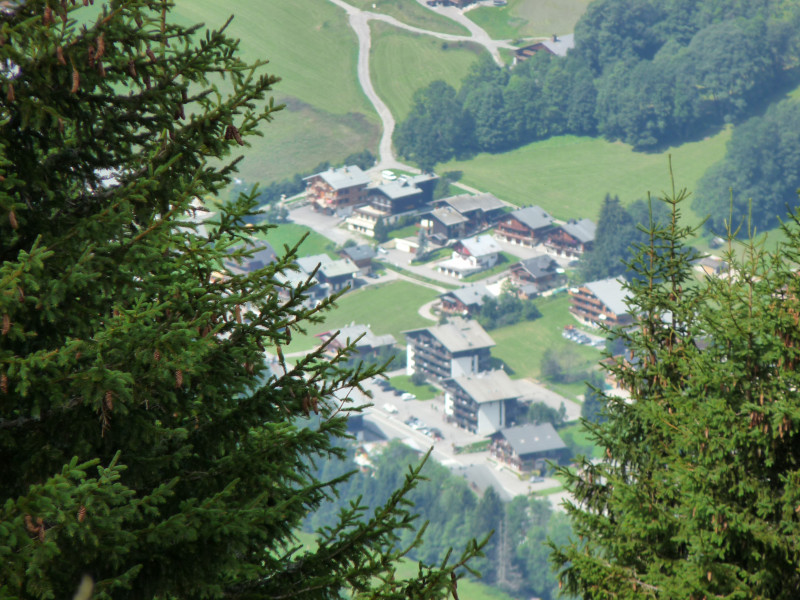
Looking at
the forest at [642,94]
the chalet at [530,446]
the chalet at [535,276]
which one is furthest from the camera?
the forest at [642,94]

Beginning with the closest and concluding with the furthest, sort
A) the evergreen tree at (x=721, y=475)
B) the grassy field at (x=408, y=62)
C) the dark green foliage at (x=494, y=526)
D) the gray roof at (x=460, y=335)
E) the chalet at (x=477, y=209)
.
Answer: the evergreen tree at (x=721, y=475) → the dark green foliage at (x=494, y=526) → the gray roof at (x=460, y=335) → the chalet at (x=477, y=209) → the grassy field at (x=408, y=62)

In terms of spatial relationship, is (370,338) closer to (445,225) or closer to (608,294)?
(608,294)

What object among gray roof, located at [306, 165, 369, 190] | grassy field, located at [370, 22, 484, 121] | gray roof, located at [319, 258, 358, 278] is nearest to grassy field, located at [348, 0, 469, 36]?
grassy field, located at [370, 22, 484, 121]

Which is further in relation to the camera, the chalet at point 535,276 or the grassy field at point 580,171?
the grassy field at point 580,171

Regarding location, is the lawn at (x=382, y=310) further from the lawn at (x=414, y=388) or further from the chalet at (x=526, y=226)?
the chalet at (x=526, y=226)

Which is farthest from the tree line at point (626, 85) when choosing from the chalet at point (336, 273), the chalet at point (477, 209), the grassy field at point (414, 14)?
the chalet at point (336, 273)
